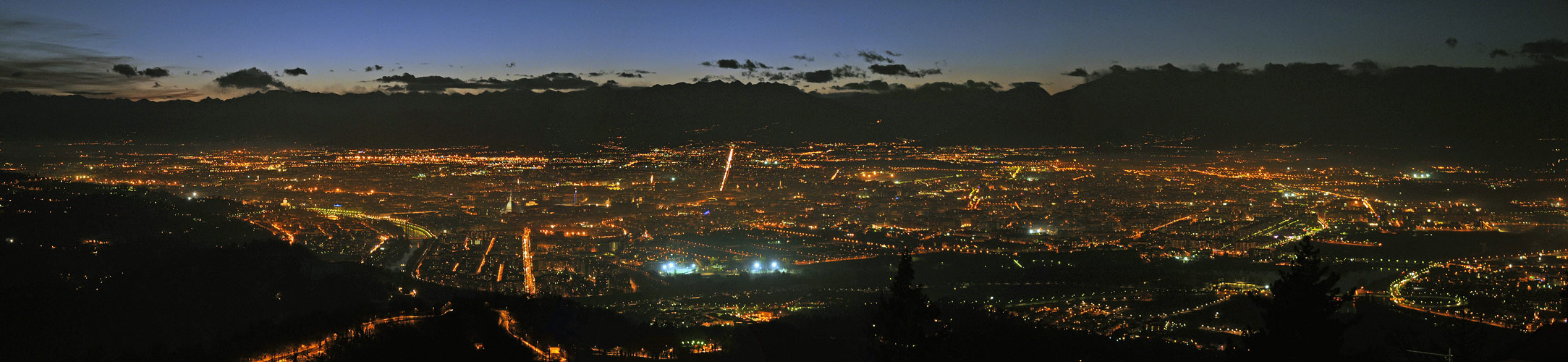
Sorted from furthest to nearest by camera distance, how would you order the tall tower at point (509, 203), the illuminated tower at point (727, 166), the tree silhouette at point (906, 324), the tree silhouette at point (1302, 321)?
the illuminated tower at point (727, 166) → the tall tower at point (509, 203) → the tree silhouette at point (906, 324) → the tree silhouette at point (1302, 321)

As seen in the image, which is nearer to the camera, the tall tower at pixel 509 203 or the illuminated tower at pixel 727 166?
the tall tower at pixel 509 203

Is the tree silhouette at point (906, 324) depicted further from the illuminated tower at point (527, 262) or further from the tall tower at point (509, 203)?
the tall tower at point (509, 203)

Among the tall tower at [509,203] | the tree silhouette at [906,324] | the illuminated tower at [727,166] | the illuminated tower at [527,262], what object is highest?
the tree silhouette at [906,324]

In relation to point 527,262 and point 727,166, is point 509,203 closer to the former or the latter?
point 527,262

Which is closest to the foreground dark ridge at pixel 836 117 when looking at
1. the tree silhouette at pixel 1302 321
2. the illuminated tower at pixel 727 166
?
the illuminated tower at pixel 727 166

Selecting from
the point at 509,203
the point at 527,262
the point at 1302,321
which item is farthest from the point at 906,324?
the point at 509,203

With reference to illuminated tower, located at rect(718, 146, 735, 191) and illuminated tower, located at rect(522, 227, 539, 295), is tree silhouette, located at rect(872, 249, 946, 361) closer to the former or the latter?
illuminated tower, located at rect(522, 227, 539, 295)
